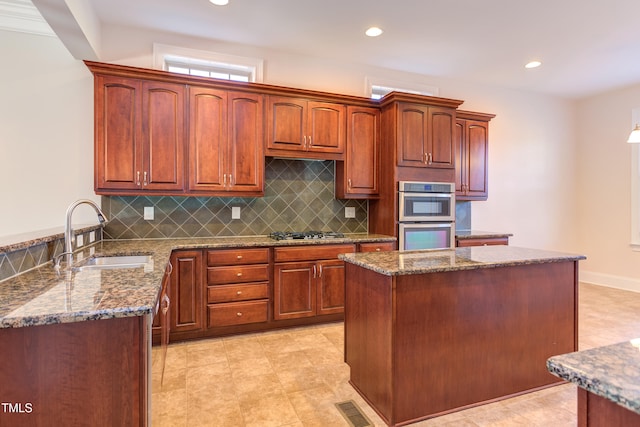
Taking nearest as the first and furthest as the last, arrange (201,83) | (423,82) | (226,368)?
(226,368) → (201,83) → (423,82)

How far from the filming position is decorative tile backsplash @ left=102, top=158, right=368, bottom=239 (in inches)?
132

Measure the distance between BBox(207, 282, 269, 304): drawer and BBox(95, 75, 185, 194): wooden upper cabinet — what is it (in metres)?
1.01

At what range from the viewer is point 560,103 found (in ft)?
18.0

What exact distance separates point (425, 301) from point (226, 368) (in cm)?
162

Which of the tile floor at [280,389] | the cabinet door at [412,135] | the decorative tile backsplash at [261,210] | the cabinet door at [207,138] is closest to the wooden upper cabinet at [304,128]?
the decorative tile backsplash at [261,210]

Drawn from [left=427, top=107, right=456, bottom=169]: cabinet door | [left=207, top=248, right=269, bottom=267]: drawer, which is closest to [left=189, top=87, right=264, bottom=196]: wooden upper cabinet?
[left=207, top=248, right=269, bottom=267]: drawer

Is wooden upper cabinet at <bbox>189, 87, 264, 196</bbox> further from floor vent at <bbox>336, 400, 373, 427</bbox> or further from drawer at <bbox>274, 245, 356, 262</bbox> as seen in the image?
floor vent at <bbox>336, 400, 373, 427</bbox>

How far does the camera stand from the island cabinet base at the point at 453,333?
187cm

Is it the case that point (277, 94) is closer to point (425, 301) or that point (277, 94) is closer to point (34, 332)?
point (425, 301)

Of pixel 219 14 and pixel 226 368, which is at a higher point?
pixel 219 14

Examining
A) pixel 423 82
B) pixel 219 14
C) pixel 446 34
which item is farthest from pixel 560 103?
pixel 219 14

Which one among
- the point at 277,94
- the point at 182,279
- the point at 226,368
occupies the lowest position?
the point at 226,368

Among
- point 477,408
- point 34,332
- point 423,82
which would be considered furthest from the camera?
point 423,82

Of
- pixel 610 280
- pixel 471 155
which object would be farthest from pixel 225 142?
pixel 610 280
